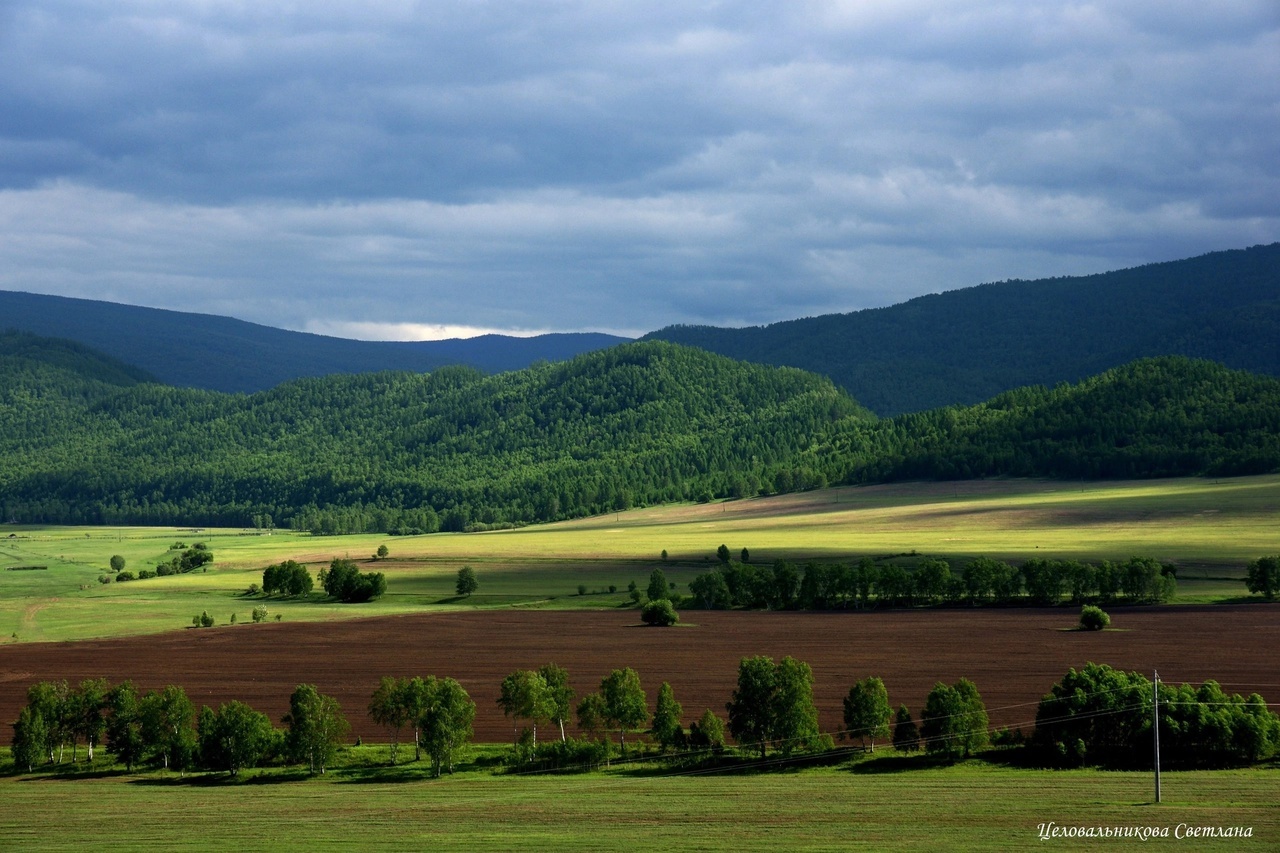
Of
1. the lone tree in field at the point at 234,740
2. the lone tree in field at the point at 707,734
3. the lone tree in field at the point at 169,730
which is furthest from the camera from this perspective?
the lone tree in field at the point at 707,734

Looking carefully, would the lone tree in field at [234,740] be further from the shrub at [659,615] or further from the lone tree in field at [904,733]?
the shrub at [659,615]

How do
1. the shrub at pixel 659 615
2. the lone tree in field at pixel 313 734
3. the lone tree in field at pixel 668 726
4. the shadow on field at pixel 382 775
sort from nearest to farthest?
the shadow on field at pixel 382 775, the lone tree in field at pixel 313 734, the lone tree in field at pixel 668 726, the shrub at pixel 659 615

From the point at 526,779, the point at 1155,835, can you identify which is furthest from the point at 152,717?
the point at 1155,835

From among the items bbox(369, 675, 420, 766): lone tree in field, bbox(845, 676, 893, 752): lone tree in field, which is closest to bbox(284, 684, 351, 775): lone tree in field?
bbox(369, 675, 420, 766): lone tree in field

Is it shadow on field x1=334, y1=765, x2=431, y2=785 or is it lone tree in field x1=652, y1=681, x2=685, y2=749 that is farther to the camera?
lone tree in field x1=652, y1=681, x2=685, y2=749

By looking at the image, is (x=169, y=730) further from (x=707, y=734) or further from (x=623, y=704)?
(x=707, y=734)

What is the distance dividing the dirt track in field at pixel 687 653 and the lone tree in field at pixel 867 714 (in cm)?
284

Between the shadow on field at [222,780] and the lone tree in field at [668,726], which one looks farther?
the lone tree in field at [668,726]

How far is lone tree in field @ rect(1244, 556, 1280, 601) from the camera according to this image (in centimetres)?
12100

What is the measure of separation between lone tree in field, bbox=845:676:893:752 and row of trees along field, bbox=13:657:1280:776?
68 millimetres

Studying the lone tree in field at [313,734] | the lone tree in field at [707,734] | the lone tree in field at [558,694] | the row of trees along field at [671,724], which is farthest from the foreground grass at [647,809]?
the lone tree in field at [558,694]

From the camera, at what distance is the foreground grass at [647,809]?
165 ft

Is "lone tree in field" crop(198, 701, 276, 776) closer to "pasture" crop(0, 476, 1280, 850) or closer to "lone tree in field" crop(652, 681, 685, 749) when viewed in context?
"pasture" crop(0, 476, 1280, 850)

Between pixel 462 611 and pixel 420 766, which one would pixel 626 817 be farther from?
pixel 462 611
